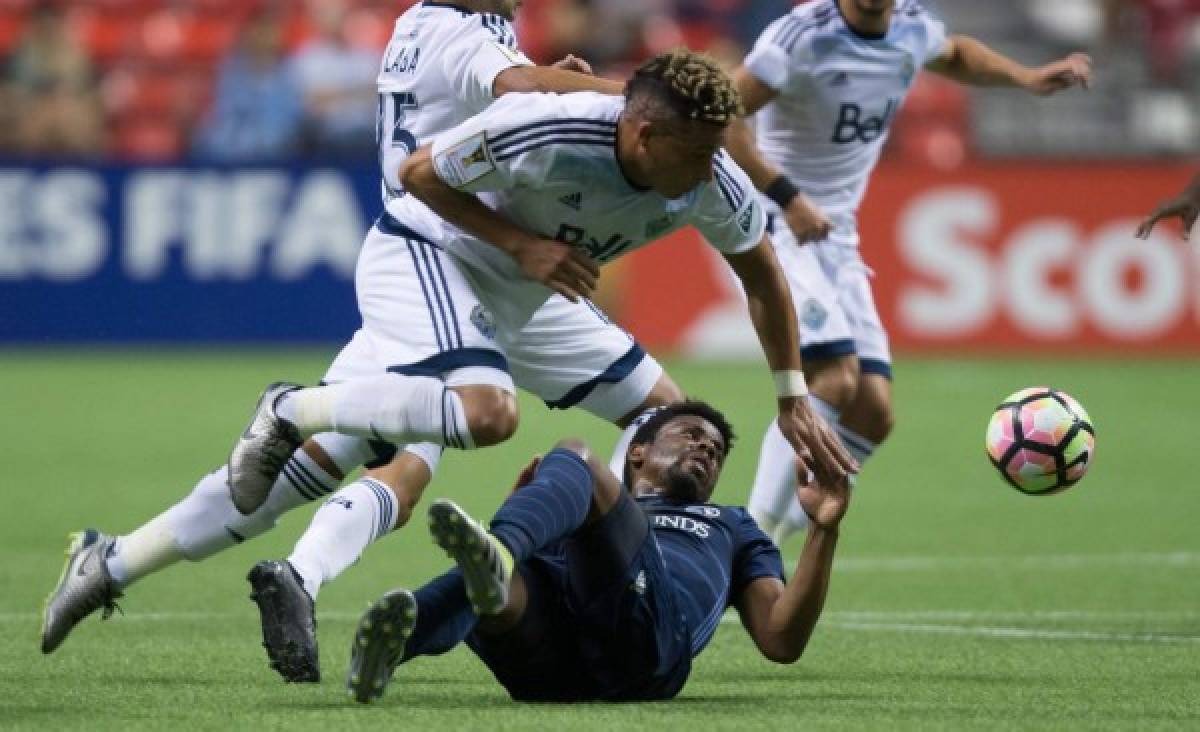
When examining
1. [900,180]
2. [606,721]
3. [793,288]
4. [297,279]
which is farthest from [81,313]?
[606,721]

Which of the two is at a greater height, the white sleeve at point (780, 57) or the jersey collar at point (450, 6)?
the jersey collar at point (450, 6)

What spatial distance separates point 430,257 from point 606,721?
1.67 metres

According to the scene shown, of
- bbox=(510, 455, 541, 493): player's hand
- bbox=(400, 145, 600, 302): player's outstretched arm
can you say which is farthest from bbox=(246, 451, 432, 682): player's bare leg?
bbox=(400, 145, 600, 302): player's outstretched arm

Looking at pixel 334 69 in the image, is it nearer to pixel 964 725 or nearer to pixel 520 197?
pixel 520 197

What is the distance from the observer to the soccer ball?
784 cm

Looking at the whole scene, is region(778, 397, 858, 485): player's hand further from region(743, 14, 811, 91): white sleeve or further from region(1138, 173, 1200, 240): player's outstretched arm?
region(743, 14, 811, 91): white sleeve

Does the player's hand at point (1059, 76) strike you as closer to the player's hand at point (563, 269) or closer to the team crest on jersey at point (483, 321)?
the team crest on jersey at point (483, 321)

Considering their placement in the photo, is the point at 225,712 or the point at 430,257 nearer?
the point at 225,712

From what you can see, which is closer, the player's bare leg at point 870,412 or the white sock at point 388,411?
the white sock at point 388,411

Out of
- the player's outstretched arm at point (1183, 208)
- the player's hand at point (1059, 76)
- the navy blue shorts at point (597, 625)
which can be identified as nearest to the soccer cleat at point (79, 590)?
the navy blue shorts at point (597, 625)

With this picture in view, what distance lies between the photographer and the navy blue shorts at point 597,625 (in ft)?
19.6

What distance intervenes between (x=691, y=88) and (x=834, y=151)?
12.6 ft

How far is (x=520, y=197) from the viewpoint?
21.4 ft

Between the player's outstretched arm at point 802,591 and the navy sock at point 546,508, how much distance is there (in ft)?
1.94
